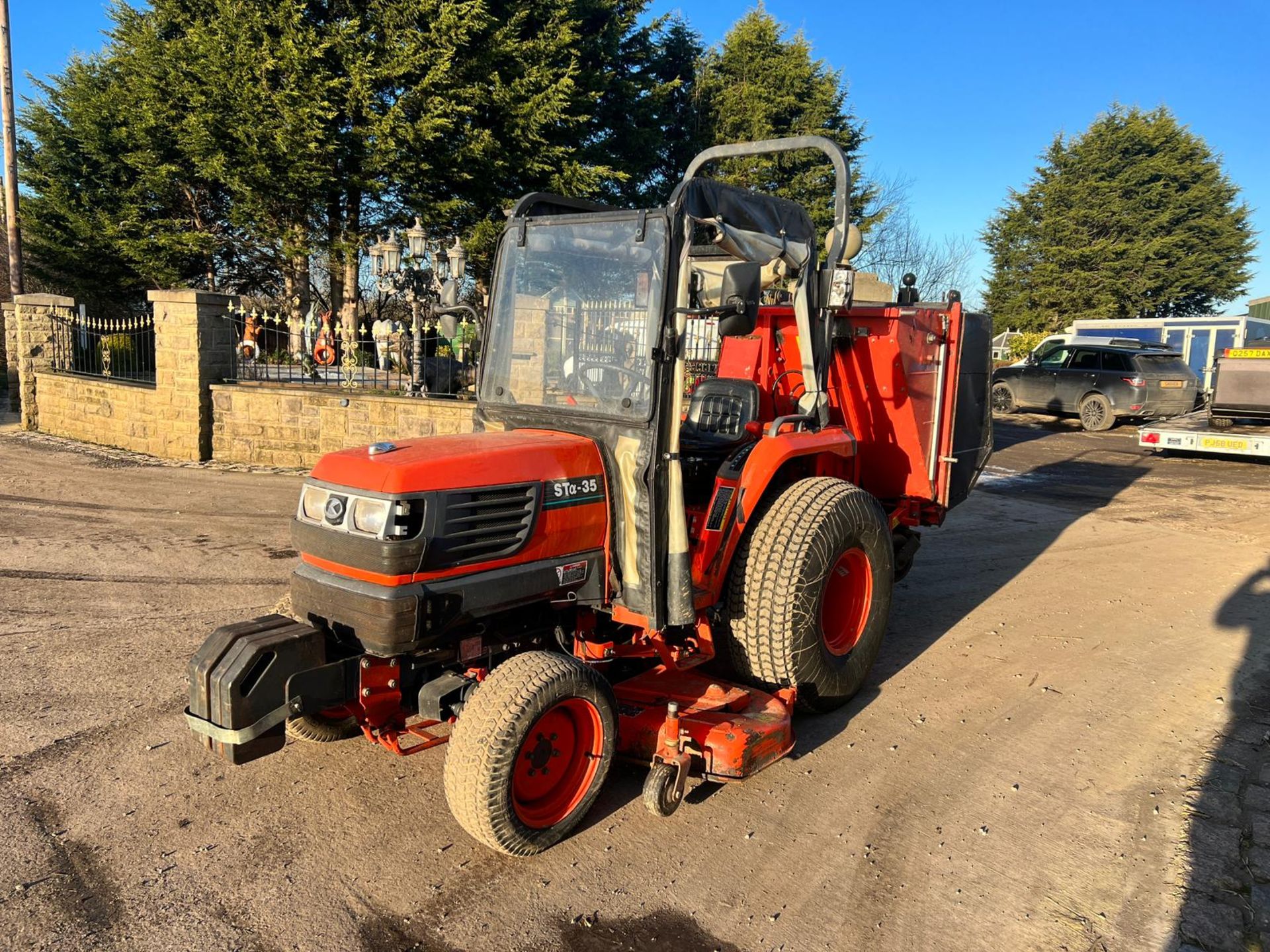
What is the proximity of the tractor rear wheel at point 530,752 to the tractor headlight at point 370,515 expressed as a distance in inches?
26.1

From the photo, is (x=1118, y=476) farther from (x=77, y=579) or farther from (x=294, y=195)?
(x=294, y=195)

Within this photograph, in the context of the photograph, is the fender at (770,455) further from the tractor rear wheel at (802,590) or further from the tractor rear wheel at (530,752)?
the tractor rear wheel at (530,752)

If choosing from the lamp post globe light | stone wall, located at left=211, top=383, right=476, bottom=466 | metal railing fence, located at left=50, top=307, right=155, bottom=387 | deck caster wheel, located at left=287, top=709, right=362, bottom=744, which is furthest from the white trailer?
metal railing fence, located at left=50, top=307, right=155, bottom=387

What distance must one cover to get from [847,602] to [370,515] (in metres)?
2.66

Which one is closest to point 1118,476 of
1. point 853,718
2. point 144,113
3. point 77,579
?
point 853,718

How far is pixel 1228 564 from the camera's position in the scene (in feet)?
24.7

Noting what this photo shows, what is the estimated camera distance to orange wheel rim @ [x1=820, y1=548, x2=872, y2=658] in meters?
4.40

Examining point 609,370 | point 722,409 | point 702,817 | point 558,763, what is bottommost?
point 702,817

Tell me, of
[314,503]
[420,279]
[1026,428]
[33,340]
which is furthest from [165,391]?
[1026,428]

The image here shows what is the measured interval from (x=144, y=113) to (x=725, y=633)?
2083cm

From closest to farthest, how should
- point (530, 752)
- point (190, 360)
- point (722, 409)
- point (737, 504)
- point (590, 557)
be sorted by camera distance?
point (530, 752), point (590, 557), point (737, 504), point (722, 409), point (190, 360)

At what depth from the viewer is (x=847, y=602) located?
451 centimetres

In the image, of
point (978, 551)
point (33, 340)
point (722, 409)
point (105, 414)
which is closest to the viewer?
point (722, 409)

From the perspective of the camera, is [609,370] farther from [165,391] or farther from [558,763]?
[165,391]
